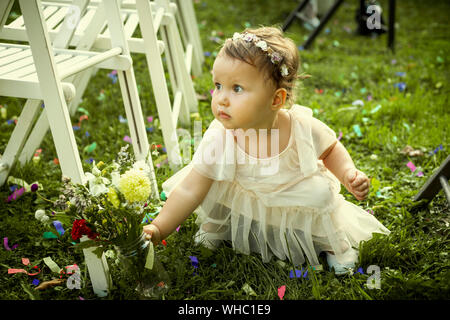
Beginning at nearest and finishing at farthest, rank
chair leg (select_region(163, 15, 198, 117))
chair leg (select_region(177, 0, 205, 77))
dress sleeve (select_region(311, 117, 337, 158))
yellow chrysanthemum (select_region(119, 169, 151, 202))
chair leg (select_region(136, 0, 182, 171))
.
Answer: yellow chrysanthemum (select_region(119, 169, 151, 202)), dress sleeve (select_region(311, 117, 337, 158)), chair leg (select_region(136, 0, 182, 171)), chair leg (select_region(163, 15, 198, 117)), chair leg (select_region(177, 0, 205, 77))

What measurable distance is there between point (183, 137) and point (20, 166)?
2.87 feet

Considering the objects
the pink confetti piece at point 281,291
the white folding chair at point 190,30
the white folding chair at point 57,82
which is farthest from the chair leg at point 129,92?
the white folding chair at point 190,30

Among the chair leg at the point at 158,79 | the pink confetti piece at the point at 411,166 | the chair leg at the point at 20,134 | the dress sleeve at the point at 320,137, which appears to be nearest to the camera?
the dress sleeve at the point at 320,137

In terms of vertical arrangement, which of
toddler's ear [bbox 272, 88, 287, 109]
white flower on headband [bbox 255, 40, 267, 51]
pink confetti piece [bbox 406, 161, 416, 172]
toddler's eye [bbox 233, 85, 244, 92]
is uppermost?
white flower on headband [bbox 255, 40, 267, 51]

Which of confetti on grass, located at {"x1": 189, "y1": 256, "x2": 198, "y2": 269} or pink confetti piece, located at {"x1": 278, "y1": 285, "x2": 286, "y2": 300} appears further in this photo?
confetti on grass, located at {"x1": 189, "y1": 256, "x2": 198, "y2": 269}

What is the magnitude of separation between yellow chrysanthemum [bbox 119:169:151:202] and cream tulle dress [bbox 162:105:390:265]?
35 centimetres

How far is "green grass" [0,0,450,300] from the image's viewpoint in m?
1.58

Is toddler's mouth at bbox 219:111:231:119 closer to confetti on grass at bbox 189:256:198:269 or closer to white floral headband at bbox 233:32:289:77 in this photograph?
white floral headband at bbox 233:32:289:77

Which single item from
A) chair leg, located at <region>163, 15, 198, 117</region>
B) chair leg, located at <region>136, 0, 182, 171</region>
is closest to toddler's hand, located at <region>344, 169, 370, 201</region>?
chair leg, located at <region>136, 0, 182, 171</region>

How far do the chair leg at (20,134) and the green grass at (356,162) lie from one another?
0.20 m

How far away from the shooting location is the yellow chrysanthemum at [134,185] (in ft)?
4.09

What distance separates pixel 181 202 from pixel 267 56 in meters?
A: 0.60

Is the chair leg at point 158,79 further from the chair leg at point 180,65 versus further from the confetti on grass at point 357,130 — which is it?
the confetti on grass at point 357,130
